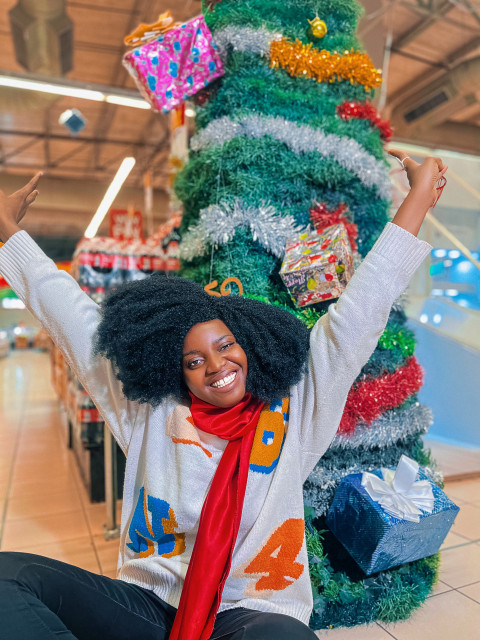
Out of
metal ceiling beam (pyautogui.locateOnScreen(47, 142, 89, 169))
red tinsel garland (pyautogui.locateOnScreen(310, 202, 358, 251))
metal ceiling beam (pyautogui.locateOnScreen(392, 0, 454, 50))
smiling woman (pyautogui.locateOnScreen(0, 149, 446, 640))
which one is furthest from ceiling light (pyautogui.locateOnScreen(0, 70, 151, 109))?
metal ceiling beam (pyautogui.locateOnScreen(47, 142, 89, 169))

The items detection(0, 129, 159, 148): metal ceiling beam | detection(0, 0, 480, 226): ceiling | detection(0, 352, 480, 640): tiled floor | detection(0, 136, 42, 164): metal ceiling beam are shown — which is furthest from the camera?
detection(0, 136, 42, 164): metal ceiling beam

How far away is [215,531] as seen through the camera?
1.04m

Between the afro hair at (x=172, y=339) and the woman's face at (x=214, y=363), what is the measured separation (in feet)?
0.11

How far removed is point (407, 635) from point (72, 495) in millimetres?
2033

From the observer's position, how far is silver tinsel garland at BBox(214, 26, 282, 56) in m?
1.73

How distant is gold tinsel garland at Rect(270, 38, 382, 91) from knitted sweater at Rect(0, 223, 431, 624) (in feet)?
3.40

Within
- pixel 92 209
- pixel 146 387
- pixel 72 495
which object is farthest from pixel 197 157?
pixel 92 209

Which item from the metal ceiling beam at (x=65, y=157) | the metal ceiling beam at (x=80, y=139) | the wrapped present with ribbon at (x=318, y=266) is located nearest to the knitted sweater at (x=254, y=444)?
the wrapped present with ribbon at (x=318, y=266)

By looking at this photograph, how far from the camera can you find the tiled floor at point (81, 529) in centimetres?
169

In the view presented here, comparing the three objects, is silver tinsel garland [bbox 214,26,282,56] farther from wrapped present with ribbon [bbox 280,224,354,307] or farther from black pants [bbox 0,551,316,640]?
black pants [bbox 0,551,316,640]

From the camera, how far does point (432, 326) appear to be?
14.3 ft

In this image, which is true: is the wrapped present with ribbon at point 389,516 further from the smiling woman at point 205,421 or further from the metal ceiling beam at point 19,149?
the metal ceiling beam at point 19,149

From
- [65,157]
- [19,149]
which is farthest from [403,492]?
[65,157]

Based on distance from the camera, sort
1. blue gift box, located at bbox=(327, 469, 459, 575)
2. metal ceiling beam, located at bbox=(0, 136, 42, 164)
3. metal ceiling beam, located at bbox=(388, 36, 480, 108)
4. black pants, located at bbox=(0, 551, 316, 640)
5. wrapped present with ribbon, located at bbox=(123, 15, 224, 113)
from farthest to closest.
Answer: metal ceiling beam, located at bbox=(0, 136, 42, 164)
metal ceiling beam, located at bbox=(388, 36, 480, 108)
wrapped present with ribbon, located at bbox=(123, 15, 224, 113)
blue gift box, located at bbox=(327, 469, 459, 575)
black pants, located at bbox=(0, 551, 316, 640)
